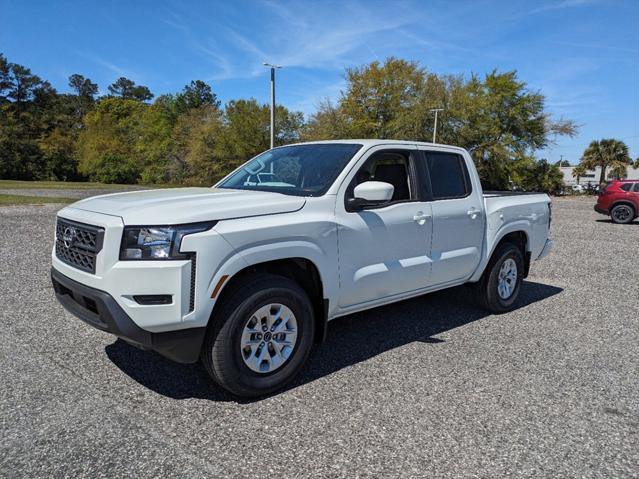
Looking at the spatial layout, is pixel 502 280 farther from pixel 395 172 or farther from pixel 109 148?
pixel 109 148

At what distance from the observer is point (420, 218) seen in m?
4.29

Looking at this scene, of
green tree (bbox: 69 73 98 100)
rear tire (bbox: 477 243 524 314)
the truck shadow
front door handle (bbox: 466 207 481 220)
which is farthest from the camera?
green tree (bbox: 69 73 98 100)

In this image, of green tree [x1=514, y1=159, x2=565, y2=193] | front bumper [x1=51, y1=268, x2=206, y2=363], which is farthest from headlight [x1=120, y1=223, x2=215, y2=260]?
green tree [x1=514, y1=159, x2=565, y2=193]

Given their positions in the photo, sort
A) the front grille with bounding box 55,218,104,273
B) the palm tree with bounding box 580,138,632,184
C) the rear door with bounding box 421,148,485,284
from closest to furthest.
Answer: the front grille with bounding box 55,218,104,273 → the rear door with bounding box 421,148,485,284 → the palm tree with bounding box 580,138,632,184

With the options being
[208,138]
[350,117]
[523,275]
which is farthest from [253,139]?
[523,275]

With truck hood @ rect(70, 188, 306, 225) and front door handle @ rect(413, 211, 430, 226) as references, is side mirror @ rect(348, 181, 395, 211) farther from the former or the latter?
front door handle @ rect(413, 211, 430, 226)

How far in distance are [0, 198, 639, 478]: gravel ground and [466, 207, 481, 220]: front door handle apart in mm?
1197

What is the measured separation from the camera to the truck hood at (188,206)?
2.92 m

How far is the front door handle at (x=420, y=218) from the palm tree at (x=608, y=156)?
175ft

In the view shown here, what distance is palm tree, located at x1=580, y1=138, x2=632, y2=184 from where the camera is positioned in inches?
1961

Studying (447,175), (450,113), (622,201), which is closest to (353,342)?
(447,175)

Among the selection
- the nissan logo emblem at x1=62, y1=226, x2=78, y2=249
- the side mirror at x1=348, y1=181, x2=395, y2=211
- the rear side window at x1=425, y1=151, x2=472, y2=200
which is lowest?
the nissan logo emblem at x1=62, y1=226, x2=78, y2=249

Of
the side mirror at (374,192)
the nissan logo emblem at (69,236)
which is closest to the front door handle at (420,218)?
the side mirror at (374,192)

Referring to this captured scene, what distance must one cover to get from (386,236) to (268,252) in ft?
3.97
